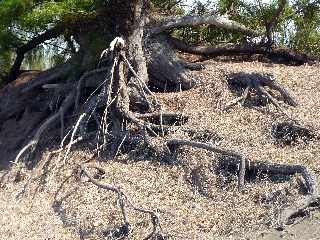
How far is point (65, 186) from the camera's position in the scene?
7.62 metres

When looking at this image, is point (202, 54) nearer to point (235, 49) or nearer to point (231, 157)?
point (235, 49)

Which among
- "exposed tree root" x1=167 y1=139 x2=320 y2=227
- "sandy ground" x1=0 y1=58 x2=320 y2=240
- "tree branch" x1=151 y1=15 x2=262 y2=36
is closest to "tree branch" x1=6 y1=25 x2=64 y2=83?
"tree branch" x1=151 y1=15 x2=262 y2=36

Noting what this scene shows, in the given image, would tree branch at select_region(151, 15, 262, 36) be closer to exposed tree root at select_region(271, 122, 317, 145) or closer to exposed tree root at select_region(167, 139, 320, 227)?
exposed tree root at select_region(167, 139, 320, 227)

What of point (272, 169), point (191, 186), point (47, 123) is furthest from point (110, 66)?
point (272, 169)

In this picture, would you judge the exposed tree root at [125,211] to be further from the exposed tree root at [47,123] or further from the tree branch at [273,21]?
the tree branch at [273,21]

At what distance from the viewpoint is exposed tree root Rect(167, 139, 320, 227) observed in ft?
19.7

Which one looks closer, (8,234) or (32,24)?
(8,234)

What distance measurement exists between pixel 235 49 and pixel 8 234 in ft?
16.0

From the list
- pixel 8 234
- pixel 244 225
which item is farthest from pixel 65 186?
pixel 244 225

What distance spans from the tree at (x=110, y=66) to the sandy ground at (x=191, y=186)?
0.27 meters

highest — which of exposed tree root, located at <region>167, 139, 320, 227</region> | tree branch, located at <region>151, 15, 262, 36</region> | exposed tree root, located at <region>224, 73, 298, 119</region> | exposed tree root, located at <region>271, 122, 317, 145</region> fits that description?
tree branch, located at <region>151, 15, 262, 36</region>

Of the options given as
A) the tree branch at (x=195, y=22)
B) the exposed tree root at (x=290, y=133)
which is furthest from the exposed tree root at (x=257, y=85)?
the tree branch at (x=195, y=22)

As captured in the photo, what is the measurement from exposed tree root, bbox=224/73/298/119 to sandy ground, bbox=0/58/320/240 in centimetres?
10

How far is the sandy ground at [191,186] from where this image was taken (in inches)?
244
